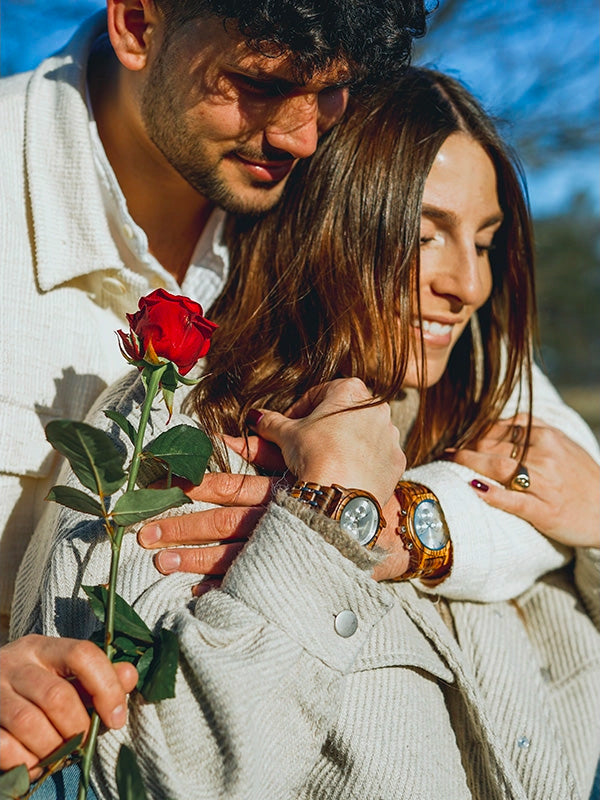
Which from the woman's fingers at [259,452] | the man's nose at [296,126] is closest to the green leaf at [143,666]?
the woman's fingers at [259,452]

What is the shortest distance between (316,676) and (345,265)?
107 centimetres

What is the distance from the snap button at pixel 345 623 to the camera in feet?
4.95

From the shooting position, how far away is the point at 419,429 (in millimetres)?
2383

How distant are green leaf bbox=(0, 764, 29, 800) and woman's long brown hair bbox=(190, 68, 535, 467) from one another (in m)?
0.87

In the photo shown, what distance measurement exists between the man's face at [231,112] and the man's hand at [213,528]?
2.74 feet

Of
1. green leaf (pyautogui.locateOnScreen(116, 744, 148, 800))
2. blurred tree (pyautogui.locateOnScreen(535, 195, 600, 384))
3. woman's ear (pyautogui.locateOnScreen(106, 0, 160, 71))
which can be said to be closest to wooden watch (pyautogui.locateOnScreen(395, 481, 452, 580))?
green leaf (pyautogui.locateOnScreen(116, 744, 148, 800))

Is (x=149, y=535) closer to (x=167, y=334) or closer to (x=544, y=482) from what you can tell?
(x=167, y=334)

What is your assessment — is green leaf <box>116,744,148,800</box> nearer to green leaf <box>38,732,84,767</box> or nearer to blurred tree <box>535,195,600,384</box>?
green leaf <box>38,732,84,767</box>

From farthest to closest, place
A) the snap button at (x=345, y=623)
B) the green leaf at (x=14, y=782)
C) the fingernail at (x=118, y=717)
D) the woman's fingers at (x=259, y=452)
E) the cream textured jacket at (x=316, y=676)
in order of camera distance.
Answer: the woman's fingers at (x=259, y=452)
the snap button at (x=345, y=623)
the cream textured jacket at (x=316, y=676)
the fingernail at (x=118, y=717)
the green leaf at (x=14, y=782)

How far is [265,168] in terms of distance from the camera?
219 centimetres

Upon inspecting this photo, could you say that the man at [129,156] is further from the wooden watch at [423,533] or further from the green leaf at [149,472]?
the wooden watch at [423,533]

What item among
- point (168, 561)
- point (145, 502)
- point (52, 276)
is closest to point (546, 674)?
point (168, 561)

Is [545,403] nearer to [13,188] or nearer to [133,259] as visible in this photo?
[133,259]

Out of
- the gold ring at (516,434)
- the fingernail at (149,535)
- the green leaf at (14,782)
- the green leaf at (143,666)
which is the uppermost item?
the gold ring at (516,434)
